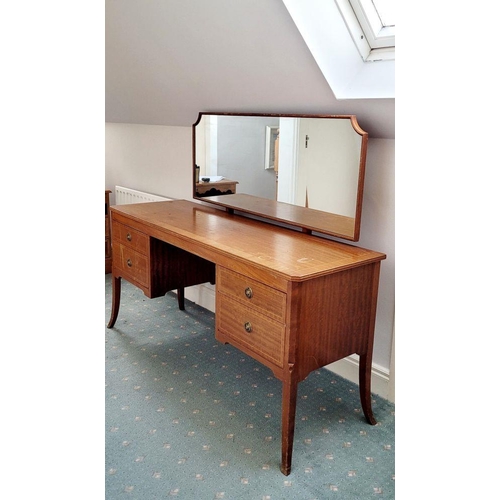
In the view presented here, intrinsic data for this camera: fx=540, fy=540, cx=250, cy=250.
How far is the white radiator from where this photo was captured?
3.23m

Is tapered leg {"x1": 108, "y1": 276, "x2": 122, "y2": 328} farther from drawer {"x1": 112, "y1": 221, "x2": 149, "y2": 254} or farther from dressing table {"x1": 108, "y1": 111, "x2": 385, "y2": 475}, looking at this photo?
dressing table {"x1": 108, "y1": 111, "x2": 385, "y2": 475}

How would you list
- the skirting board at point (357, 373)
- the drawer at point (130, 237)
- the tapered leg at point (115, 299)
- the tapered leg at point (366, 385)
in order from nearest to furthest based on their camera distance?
the tapered leg at point (366, 385) < the skirting board at point (357, 373) < the drawer at point (130, 237) < the tapered leg at point (115, 299)

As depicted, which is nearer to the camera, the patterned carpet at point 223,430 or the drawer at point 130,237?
the patterned carpet at point 223,430

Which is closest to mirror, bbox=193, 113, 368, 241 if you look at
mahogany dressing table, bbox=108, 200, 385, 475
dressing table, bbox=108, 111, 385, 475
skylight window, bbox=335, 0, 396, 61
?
dressing table, bbox=108, 111, 385, 475

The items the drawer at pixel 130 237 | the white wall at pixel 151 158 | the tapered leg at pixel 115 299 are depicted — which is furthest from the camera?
the white wall at pixel 151 158

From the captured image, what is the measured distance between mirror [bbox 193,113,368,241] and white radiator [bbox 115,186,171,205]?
543 mm

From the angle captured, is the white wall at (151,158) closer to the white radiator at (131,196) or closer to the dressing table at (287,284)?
the white radiator at (131,196)

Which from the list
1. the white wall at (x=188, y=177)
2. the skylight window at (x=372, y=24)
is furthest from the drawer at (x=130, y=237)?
the skylight window at (x=372, y=24)

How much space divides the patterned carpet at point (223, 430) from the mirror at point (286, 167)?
0.68m

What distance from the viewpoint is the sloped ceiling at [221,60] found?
1.83 meters

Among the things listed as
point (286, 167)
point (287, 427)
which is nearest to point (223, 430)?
point (287, 427)
